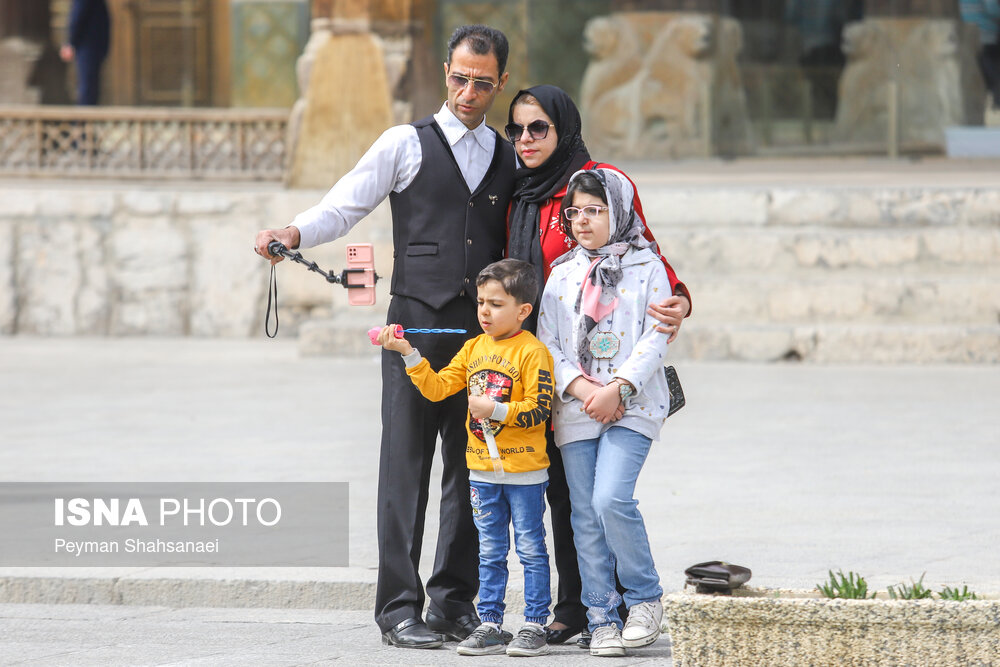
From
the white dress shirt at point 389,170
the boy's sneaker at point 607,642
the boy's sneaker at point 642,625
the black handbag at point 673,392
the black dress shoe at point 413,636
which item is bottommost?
the black dress shoe at point 413,636

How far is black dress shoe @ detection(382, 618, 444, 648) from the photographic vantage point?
503 cm

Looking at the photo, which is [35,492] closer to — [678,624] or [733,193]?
[678,624]

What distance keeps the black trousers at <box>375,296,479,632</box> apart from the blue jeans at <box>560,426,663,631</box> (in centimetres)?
41

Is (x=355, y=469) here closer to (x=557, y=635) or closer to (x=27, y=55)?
(x=557, y=635)

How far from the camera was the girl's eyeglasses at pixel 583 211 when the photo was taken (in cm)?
481

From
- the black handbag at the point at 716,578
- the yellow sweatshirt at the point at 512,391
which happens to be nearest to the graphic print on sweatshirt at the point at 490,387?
the yellow sweatshirt at the point at 512,391

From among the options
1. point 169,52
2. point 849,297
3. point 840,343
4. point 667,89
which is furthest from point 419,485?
point 169,52

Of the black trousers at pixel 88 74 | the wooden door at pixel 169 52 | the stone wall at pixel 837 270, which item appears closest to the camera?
the stone wall at pixel 837 270

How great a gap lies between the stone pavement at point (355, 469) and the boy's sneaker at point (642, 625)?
144mm

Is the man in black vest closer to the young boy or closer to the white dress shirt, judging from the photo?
the white dress shirt

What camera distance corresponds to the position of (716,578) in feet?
14.2

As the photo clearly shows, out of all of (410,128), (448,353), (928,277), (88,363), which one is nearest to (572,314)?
(448,353)

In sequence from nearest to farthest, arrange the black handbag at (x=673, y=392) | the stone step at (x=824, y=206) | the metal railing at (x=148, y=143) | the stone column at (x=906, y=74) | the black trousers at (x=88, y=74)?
the black handbag at (x=673, y=392), the stone step at (x=824, y=206), the metal railing at (x=148, y=143), the stone column at (x=906, y=74), the black trousers at (x=88, y=74)

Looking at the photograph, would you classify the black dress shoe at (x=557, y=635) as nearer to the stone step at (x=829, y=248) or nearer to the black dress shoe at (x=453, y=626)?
the black dress shoe at (x=453, y=626)
